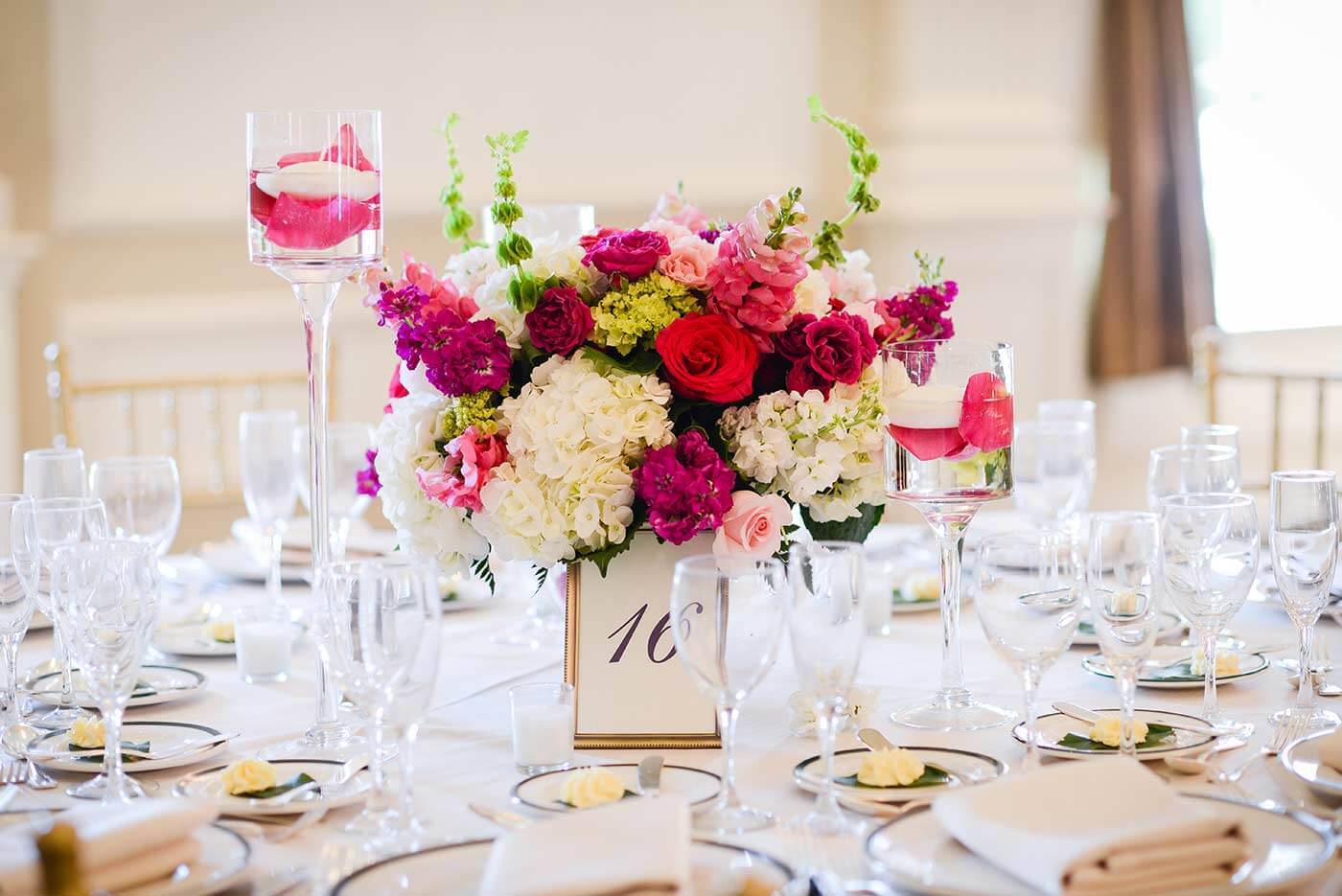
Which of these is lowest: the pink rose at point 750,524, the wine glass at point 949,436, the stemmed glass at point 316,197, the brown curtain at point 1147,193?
the pink rose at point 750,524

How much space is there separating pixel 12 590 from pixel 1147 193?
4122 millimetres

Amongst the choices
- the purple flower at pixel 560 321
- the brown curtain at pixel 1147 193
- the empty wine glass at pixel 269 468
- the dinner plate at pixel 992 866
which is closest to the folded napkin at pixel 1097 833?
the dinner plate at pixel 992 866

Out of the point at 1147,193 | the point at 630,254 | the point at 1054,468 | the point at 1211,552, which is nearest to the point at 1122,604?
the point at 1211,552

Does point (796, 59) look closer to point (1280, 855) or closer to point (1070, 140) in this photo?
point (1070, 140)

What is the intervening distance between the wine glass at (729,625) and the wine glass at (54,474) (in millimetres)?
935

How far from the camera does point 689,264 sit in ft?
4.71

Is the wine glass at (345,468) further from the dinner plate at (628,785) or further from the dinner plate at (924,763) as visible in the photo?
the dinner plate at (924,763)

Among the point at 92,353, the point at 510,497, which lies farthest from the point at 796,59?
the point at 510,497

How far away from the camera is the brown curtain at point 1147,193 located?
4727mm

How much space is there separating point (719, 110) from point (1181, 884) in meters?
3.77

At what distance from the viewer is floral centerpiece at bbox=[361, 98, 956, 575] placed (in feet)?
4.52

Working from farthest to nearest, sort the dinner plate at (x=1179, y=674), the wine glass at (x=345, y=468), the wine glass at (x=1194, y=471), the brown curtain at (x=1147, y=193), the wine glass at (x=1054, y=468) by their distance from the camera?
the brown curtain at (x=1147, y=193) < the wine glass at (x=1054, y=468) < the wine glass at (x=345, y=468) < the wine glass at (x=1194, y=471) < the dinner plate at (x=1179, y=674)

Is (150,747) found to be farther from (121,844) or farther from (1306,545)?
(1306,545)

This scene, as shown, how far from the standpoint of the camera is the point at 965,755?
4.21 feet
